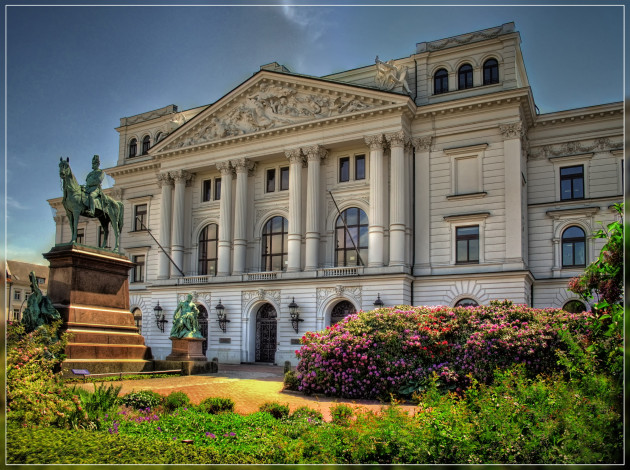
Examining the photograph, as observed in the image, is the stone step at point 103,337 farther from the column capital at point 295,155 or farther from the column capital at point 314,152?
the column capital at point 295,155

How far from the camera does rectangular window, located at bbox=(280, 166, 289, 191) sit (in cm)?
4403

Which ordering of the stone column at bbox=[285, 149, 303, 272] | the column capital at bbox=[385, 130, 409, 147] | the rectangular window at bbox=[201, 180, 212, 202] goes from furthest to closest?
the rectangular window at bbox=[201, 180, 212, 202] < the stone column at bbox=[285, 149, 303, 272] < the column capital at bbox=[385, 130, 409, 147]

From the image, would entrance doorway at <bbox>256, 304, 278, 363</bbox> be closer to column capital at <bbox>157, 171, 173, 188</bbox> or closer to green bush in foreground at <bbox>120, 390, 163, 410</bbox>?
column capital at <bbox>157, 171, 173, 188</bbox>

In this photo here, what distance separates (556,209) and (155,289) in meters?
29.3

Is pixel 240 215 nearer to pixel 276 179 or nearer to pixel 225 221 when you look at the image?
pixel 225 221

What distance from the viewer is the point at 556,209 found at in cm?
3747

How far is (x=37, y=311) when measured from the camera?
17.5 m

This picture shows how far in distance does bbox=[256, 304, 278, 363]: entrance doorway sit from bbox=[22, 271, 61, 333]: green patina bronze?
24.3m

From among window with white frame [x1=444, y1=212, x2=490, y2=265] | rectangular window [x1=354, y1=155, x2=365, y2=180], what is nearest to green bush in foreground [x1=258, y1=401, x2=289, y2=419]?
window with white frame [x1=444, y1=212, x2=490, y2=265]

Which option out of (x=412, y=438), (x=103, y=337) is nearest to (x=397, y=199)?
(x=103, y=337)

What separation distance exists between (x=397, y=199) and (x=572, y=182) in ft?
36.6

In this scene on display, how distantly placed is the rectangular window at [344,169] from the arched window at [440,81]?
25.2 ft

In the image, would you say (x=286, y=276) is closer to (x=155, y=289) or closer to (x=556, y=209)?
(x=155, y=289)

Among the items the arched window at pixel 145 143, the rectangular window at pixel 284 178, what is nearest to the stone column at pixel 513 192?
the rectangular window at pixel 284 178
